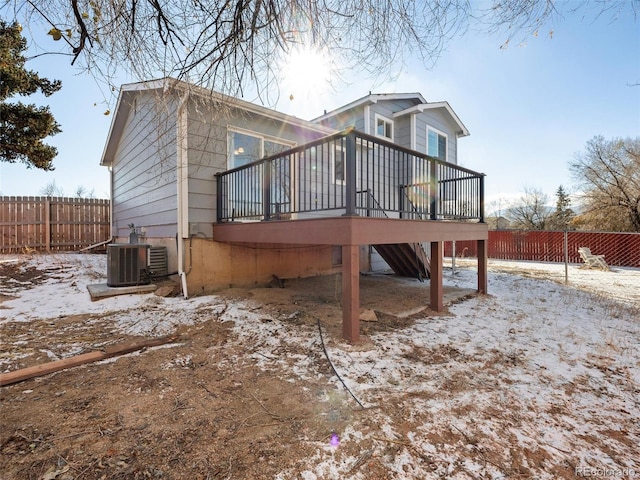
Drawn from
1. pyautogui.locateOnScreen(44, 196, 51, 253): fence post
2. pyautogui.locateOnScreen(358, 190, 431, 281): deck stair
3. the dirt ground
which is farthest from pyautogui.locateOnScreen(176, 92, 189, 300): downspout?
pyautogui.locateOnScreen(44, 196, 51, 253): fence post

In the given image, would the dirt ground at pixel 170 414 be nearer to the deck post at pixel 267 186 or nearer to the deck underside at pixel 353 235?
the deck underside at pixel 353 235

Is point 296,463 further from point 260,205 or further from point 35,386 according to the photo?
point 260,205

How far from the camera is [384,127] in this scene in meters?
9.41

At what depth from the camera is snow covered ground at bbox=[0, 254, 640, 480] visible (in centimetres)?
172

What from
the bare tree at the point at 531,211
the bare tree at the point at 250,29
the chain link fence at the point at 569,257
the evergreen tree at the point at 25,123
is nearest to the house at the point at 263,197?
the bare tree at the point at 250,29

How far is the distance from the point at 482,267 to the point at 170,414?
6.11 metres

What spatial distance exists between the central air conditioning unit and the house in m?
0.57

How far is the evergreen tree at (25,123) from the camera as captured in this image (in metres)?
6.02

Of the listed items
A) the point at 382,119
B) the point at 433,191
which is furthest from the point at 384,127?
the point at 433,191

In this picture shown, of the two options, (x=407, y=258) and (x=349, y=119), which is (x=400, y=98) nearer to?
(x=349, y=119)

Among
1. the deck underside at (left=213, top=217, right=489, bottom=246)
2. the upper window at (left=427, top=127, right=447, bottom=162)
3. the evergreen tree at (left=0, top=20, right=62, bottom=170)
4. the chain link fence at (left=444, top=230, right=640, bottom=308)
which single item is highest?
the upper window at (left=427, top=127, right=447, bottom=162)

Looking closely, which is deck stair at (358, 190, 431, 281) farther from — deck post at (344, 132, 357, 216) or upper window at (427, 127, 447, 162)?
upper window at (427, 127, 447, 162)

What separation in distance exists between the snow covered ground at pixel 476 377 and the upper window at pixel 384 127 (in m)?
5.81

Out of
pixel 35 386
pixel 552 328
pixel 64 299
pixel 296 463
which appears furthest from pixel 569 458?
pixel 64 299
